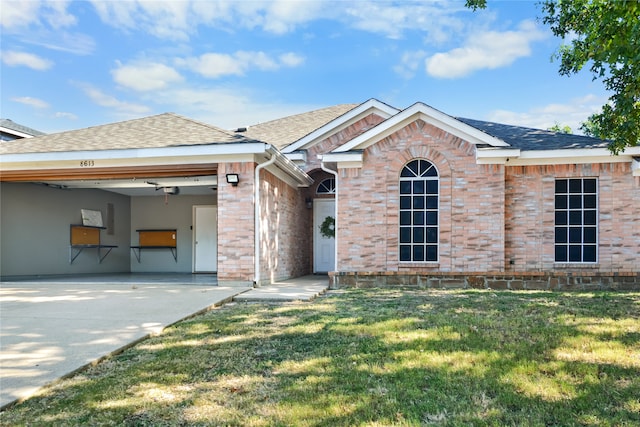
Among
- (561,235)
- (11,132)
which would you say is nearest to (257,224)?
(561,235)

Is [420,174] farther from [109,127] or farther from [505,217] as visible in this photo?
[109,127]

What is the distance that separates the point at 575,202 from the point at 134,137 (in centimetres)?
1096

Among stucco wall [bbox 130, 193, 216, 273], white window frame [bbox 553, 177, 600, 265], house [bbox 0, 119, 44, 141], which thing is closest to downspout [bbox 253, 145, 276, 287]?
stucco wall [bbox 130, 193, 216, 273]

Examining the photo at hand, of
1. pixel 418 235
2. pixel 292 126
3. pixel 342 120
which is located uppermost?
pixel 292 126

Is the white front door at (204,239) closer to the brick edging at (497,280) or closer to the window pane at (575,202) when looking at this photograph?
the brick edging at (497,280)

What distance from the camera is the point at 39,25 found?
16.0m

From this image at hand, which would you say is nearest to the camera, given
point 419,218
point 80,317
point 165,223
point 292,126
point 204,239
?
point 80,317

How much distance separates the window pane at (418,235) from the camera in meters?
10.5

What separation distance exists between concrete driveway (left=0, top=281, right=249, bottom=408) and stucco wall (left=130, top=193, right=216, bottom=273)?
5577 mm

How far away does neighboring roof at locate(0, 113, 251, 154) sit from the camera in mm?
9961

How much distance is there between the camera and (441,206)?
404 inches

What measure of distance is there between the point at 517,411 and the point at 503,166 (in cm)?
806

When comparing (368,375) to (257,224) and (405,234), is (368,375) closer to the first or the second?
(257,224)

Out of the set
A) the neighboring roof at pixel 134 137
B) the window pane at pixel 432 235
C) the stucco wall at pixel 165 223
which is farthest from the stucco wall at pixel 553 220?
the stucco wall at pixel 165 223
